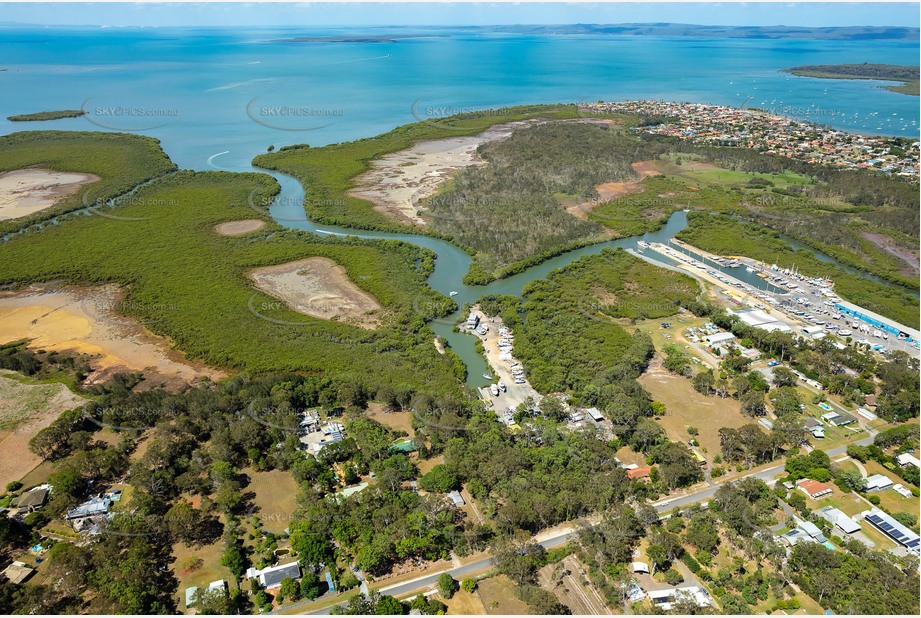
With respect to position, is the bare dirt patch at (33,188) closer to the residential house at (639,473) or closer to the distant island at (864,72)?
the residential house at (639,473)

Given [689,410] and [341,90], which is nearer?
[689,410]

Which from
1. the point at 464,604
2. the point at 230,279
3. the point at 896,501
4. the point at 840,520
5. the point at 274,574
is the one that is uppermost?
the point at 230,279

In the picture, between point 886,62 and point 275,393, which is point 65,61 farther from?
point 886,62

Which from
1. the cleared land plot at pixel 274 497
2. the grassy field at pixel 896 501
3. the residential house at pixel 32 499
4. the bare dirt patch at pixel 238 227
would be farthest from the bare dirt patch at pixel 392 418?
the bare dirt patch at pixel 238 227

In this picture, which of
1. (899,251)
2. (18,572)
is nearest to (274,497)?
(18,572)

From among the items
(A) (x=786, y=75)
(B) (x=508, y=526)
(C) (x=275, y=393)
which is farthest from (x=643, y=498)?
(A) (x=786, y=75)

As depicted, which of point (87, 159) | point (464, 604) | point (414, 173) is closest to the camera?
point (464, 604)

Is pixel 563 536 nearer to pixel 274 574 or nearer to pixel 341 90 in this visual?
pixel 274 574
